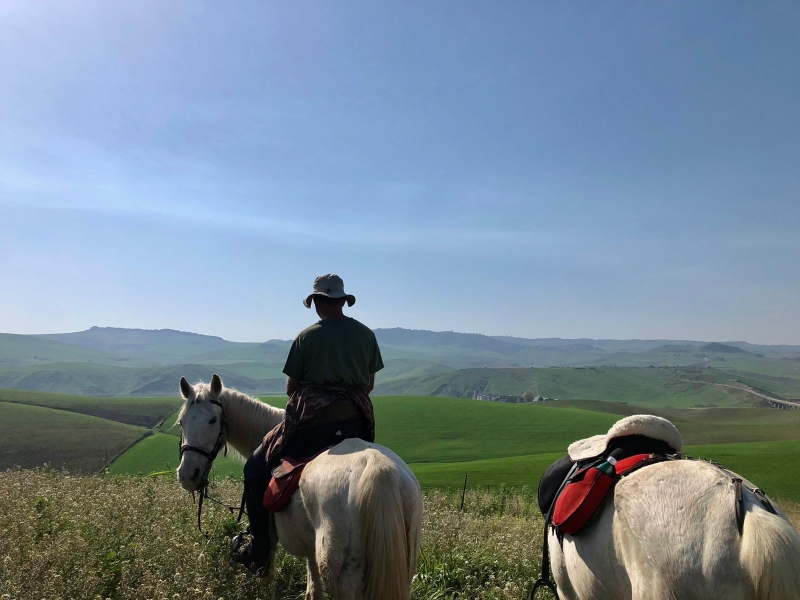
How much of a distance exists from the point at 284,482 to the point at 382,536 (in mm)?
1233

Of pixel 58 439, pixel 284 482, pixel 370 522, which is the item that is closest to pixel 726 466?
pixel 284 482

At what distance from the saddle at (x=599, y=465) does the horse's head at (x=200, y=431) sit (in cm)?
353

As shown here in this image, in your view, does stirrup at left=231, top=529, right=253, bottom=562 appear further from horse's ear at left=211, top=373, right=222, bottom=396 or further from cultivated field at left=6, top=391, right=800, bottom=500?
cultivated field at left=6, top=391, right=800, bottom=500

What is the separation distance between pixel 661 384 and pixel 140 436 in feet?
484

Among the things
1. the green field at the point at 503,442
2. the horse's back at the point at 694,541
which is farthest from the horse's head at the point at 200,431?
the green field at the point at 503,442

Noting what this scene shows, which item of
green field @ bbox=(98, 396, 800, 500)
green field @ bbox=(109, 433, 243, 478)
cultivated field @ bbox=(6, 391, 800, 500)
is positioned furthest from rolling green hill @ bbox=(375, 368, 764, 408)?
green field @ bbox=(109, 433, 243, 478)

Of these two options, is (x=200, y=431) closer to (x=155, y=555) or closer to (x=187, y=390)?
(x=187, y=390)

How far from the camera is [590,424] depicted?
4981cm

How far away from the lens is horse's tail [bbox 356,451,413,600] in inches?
124

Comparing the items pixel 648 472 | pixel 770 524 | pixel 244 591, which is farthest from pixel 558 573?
pixel 244 591

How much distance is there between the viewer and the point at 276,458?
176 inches

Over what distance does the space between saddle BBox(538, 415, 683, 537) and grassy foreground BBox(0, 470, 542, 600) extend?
5.69 feet

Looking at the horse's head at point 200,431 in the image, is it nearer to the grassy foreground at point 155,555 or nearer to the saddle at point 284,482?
the grassy foreground at point 155,555

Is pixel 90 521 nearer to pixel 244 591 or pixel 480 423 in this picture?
pixel 244 591
